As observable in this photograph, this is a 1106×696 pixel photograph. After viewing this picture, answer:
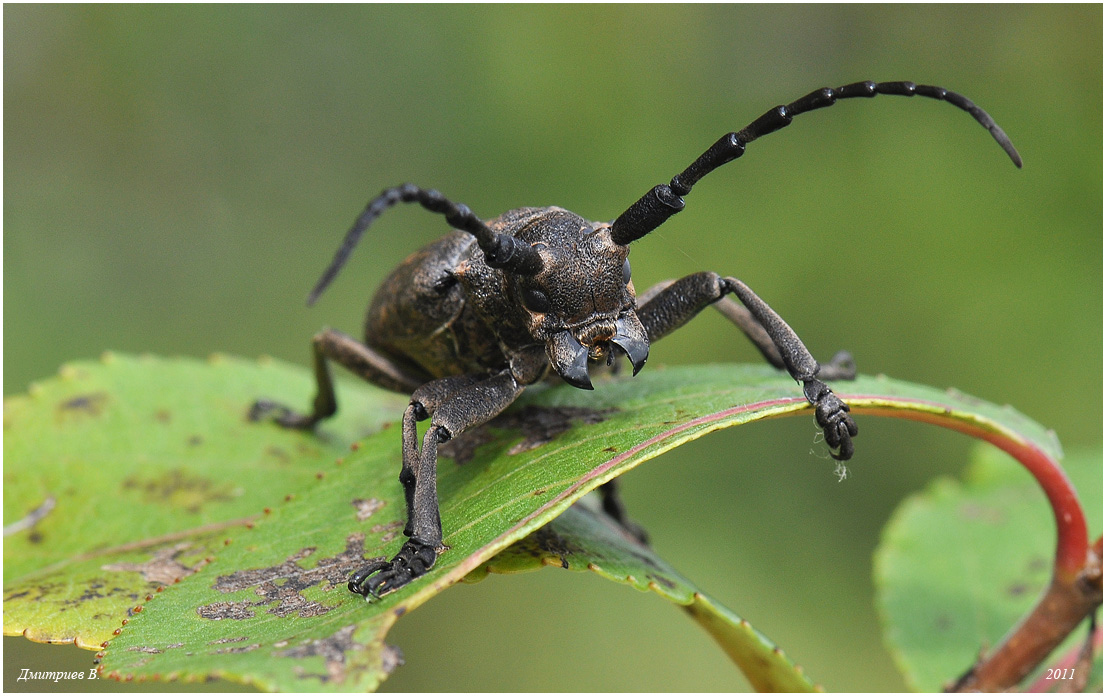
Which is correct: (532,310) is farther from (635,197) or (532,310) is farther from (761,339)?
(635,197)

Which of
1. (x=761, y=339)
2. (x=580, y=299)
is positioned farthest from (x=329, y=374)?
(x=761, y=339)

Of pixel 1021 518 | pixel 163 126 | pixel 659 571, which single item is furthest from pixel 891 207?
pixel 163 126

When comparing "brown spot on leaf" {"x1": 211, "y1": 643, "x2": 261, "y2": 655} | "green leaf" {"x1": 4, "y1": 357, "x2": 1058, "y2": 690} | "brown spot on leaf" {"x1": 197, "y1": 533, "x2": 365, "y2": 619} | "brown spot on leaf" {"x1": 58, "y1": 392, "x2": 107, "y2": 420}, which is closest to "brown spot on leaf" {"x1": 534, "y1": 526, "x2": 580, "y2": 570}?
"green leaf" {"x1": 4, "y1": 357, "x2": 1058, "y2": 690}

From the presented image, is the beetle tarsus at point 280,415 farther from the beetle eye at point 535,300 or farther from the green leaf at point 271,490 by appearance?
the beetle eye at point 535,300

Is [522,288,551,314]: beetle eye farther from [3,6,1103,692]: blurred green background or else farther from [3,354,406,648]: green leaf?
[3,6,1103,692]: blurred green background

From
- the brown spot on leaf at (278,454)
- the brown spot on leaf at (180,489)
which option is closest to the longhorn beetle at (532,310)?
the brown spot on leaf at (278,454)

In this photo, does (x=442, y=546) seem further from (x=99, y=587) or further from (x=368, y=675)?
(x=99, y=587)
